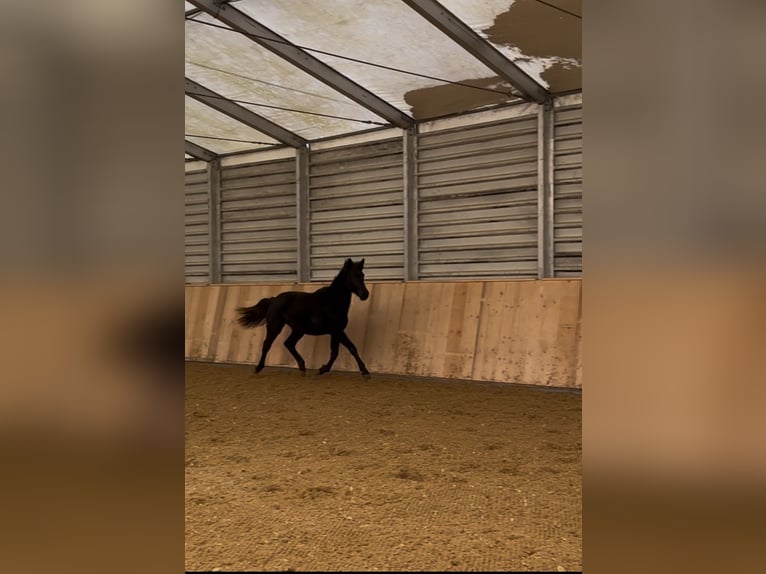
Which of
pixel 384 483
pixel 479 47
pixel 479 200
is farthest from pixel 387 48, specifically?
pixel 384 483

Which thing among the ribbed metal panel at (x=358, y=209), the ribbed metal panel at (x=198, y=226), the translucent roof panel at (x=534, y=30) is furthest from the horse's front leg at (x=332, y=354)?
the ribbed metal panel at (x=198, y=226)

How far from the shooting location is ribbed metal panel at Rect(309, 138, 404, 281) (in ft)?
31.7

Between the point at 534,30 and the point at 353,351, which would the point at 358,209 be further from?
the point at 534,30

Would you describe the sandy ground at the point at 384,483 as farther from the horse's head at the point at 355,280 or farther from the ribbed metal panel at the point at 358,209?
the ribbed metal panel at the point at 358,209

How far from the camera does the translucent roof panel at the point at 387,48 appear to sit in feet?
22.4

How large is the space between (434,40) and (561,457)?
5.29m

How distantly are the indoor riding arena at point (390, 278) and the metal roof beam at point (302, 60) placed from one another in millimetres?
26

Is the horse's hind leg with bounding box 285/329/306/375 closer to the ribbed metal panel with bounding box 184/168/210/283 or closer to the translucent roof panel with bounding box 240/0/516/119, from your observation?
the translucent roof panel with bounding box 240/0/516/119

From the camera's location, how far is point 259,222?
11.3m

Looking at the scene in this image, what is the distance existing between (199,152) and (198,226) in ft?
5.18

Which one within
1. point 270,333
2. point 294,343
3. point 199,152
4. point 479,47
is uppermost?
point 479,47
